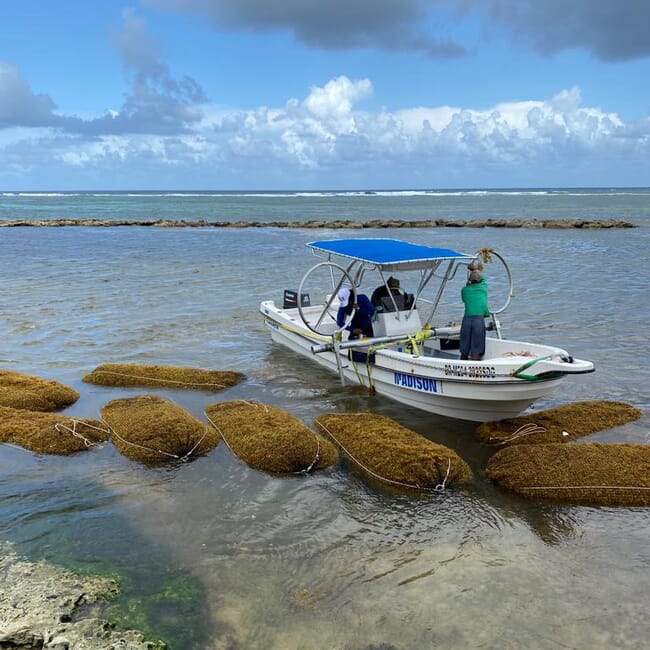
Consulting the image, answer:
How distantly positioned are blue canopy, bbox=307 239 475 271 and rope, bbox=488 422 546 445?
342 cm

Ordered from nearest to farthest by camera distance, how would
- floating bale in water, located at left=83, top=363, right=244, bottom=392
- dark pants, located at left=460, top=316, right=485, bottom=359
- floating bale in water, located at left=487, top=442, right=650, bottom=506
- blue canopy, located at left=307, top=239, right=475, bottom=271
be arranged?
floating bale in water, located at left=487, top=442, right=650, bottom=506 → dark pants, located at left=460, top=316, right=485, bottom=359 → blue canopy, located at left=307, top=239, right=475, bottom=271 → floating bale in water, located at left=83, top=363, right=244, bottom=392

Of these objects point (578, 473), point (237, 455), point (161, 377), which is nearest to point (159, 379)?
point (161, 377)

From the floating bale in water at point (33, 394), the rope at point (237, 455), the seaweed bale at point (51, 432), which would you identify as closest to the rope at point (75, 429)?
the seaweed bale at point (51, 432)

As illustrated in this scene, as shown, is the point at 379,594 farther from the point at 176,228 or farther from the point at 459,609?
the point at 176,228

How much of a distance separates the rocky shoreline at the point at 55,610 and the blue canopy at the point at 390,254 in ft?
24.3

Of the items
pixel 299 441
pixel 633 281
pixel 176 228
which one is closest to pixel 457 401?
pixel 299 441

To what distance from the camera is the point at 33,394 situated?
11.8 metres

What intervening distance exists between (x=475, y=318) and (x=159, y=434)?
5.84 meters

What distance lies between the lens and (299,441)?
30.9 ft

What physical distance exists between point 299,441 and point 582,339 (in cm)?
1071

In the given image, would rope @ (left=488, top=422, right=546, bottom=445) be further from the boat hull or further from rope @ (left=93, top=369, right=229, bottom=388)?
rope @ (left=93, top=369, right=229, bottom=388)

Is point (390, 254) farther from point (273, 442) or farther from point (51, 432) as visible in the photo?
point (51, 432)

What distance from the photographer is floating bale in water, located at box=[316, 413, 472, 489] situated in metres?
8.60

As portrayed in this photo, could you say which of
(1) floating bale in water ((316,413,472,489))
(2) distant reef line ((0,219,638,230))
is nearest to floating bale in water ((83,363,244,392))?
(1) floating bale in water ((316,413,472,489))
